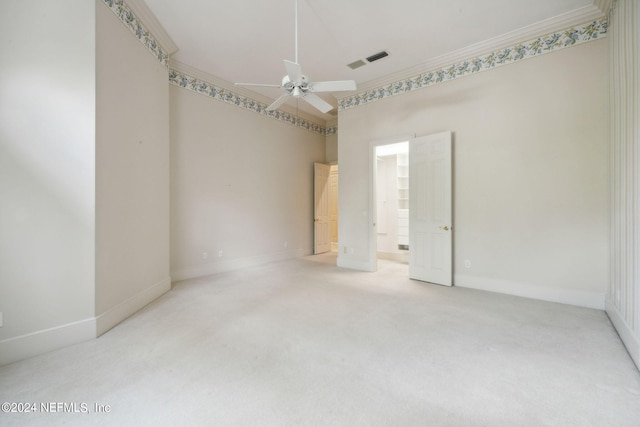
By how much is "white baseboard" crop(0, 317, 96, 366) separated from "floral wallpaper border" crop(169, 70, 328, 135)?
3.54 meters

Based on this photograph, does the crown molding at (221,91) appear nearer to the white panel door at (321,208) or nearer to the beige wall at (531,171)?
the white panel door at (321,208)

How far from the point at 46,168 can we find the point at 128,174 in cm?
73

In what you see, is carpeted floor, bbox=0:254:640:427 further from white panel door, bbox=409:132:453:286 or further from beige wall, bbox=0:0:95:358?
white panel door, bbox=409:132:453:286

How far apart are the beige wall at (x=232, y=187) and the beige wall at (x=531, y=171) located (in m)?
2.92

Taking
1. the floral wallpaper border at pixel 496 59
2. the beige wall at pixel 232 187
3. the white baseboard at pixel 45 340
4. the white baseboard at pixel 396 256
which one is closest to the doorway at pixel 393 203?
the white baseboard at pixel 396 256

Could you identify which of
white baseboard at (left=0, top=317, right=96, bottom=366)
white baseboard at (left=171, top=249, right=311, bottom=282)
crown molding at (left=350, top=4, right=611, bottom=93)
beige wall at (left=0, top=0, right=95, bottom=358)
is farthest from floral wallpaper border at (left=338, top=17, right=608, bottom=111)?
white baseboard at (left=0, top=317, right=96, bottom=366)

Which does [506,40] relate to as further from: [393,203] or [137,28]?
[137,28]

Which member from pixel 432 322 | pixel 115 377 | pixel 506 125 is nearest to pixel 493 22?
pixel 506 125

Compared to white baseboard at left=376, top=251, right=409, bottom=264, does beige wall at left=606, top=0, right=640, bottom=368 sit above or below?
above

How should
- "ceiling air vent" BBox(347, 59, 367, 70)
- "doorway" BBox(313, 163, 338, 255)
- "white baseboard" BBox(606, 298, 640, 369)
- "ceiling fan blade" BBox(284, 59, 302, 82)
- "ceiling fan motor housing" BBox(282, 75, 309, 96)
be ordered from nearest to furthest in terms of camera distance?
1. "white baseboard" BBox(606, 298, 640, 369)
2. "ceiling fan blade" BBox(284, 59, 302, 82)
3. "ceiling fan motor housing" BBox(282, 75, 309, 96)
4. "ceiling air vent" BBox(347, 59, 367, 70)
5. "doorway" BBox(313, 163, 338, 255)

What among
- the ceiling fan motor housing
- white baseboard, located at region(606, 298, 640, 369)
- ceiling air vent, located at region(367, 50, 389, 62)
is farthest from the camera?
ceiling air vent, located at region(367, 50, 389, 62)

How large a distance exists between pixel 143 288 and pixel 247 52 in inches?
138

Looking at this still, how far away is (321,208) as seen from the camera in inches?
265

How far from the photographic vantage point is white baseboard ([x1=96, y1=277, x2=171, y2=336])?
2457 millimetres
